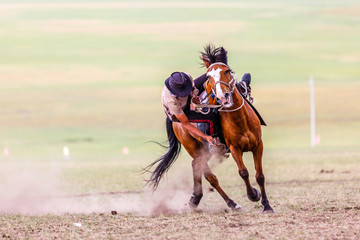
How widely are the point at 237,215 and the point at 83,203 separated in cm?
569

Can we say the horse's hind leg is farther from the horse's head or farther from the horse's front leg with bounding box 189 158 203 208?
the horse's front leg with bounding box 189 158 203 208

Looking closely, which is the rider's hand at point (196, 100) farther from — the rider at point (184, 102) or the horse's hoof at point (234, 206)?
the horse's hoof at point (234, 206)

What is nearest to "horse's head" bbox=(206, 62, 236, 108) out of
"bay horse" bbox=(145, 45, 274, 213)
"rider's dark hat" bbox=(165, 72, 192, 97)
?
"bay horse" bbox=(145, 45, 274, 213)

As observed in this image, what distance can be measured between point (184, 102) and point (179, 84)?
581 millimetres

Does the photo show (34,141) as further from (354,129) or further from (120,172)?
(120,172)

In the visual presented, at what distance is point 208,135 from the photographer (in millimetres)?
11969

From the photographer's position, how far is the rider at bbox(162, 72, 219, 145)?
11555mm

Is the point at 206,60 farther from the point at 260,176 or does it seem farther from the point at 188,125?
the point at 260,176

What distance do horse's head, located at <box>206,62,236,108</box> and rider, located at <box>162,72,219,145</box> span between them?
0.52m

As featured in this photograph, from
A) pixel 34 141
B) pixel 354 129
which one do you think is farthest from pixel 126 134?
pixel 354 129

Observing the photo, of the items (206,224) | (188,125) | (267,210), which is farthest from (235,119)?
(206,224)

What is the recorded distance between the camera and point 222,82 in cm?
1101

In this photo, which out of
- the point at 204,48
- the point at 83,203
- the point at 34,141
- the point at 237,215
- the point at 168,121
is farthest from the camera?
the point at 34,141

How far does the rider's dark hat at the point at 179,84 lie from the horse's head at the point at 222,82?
1.58 ft
